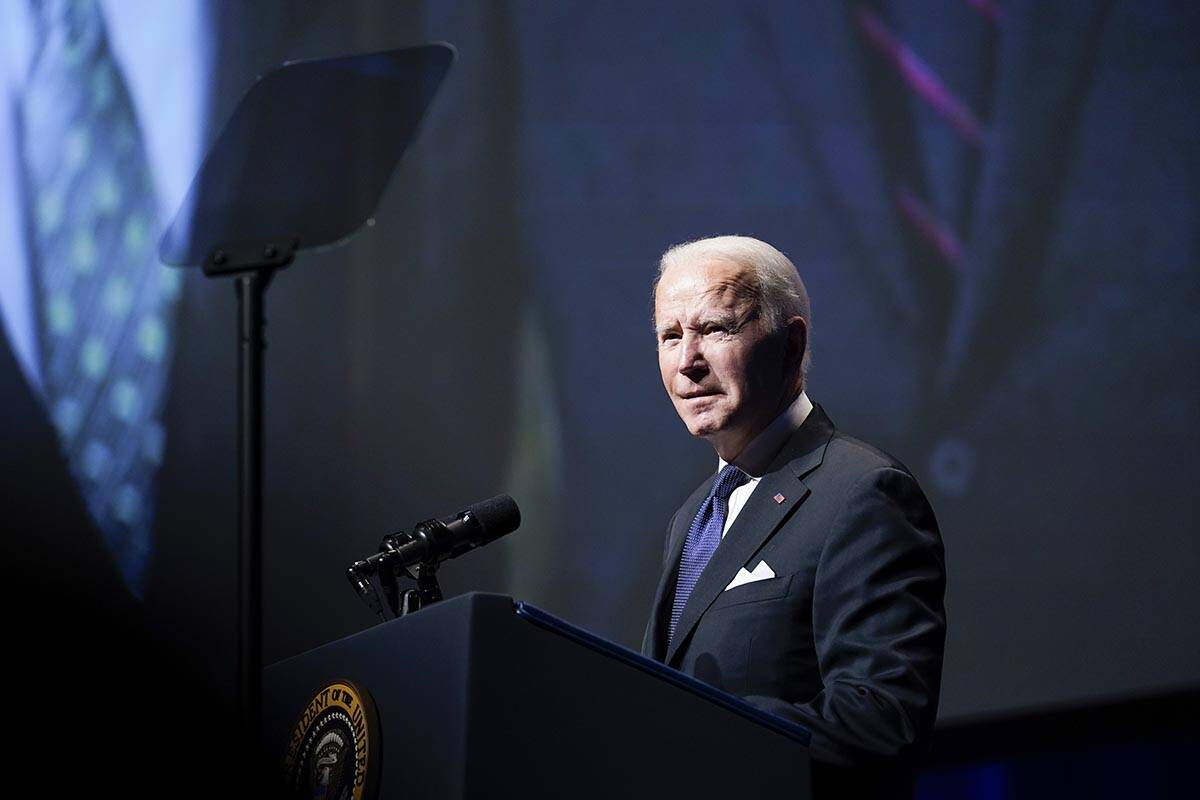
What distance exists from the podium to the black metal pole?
3.8 inches

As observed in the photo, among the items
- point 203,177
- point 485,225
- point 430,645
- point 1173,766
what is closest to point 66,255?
point 485,225

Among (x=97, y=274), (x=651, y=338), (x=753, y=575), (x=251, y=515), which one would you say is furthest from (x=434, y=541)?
(x=97, y=274)

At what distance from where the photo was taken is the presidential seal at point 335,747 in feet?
4.80

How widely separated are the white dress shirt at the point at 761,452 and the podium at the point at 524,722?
780 millimetres

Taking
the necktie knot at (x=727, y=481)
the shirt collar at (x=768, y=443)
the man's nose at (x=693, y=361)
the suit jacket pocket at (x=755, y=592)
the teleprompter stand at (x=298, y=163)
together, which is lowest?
the suit jacket pocket at (x=755, y=592)

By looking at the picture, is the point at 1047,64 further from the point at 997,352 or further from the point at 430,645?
the point at 430,645

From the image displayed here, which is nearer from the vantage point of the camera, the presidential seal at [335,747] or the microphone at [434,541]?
the presidential seal at [335,747]

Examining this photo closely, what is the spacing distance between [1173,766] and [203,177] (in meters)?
3.33

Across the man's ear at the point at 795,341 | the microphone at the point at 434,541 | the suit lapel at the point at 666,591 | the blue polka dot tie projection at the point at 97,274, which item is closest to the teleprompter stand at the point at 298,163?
the microphone at the point at 434,541

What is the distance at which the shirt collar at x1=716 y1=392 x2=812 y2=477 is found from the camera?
7.59 feet

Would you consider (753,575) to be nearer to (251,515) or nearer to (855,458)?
(855,458)

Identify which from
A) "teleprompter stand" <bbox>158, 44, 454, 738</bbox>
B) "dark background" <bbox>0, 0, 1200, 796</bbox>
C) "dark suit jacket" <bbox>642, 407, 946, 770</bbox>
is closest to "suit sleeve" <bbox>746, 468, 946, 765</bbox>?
"dark suit jacket" <bbox>642, 407, 946, 770</bbox>

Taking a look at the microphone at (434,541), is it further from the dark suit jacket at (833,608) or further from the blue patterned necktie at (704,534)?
the blue patterned necktie at (704,534)

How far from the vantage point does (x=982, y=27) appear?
4.07 meters
